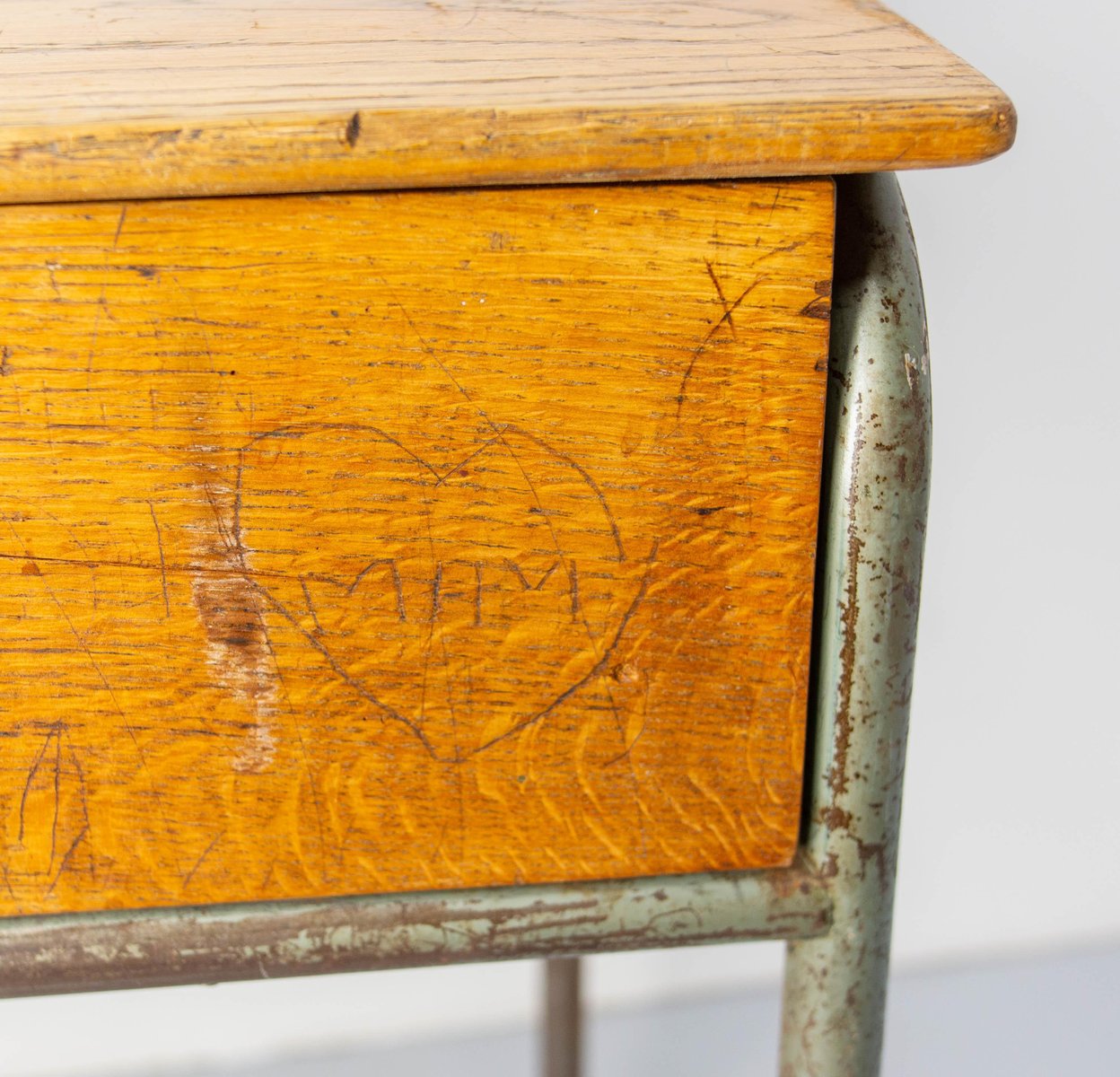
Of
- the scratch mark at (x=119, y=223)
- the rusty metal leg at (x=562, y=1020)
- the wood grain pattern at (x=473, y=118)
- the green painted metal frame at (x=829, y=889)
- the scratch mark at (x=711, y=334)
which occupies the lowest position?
the rusty metal leg at (x=562, y=1020)

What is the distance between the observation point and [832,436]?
42cm

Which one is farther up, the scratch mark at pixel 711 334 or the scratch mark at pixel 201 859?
the scratch mark at pixel 711 334

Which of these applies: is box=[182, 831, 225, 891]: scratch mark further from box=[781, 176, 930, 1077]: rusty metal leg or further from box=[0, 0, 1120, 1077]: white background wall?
box=[0, 0, 1120, 1077]: white background wall

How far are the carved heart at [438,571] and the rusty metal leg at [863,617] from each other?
72mm

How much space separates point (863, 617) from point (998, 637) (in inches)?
29.2

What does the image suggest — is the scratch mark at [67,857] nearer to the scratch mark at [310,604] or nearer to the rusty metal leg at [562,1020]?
the scratch mark at [310,604]

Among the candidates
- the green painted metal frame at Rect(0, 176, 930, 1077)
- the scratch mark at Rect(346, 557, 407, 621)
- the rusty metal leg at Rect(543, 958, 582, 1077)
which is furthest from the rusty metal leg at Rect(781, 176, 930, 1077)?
the rusty metal leg at Rect(543, 958, 582, 1077)

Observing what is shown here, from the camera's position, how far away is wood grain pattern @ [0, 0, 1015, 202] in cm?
35

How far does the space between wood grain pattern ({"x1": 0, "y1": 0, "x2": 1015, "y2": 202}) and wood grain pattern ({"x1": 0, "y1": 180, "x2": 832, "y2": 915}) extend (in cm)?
2

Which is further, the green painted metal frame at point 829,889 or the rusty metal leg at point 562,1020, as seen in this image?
the rusty metal leg at point 562,1020

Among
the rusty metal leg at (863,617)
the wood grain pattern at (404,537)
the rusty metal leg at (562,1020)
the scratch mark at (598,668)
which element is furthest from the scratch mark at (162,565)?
the rusty metal leg at (562,1020)

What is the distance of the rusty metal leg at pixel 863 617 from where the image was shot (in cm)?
41

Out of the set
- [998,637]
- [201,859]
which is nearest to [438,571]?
[201,859]

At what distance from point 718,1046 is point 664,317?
0.98m
